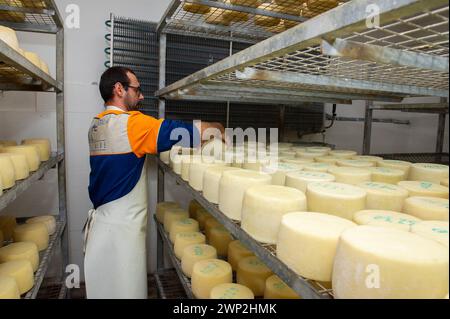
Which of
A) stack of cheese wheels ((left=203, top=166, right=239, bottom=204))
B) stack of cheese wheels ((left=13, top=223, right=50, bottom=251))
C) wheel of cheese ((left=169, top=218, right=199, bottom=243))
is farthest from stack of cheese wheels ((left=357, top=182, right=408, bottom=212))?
stack of cheese wheels ((left=13, top=223, right=50, bottom=251))

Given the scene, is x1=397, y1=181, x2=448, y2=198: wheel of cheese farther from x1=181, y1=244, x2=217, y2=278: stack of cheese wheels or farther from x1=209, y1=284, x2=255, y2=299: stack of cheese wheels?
x1=181, y1=244, x2=217, y2=278: stack of cheese wheels

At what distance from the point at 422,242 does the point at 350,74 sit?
0.77m

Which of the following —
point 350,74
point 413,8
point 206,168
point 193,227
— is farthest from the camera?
point 193,227

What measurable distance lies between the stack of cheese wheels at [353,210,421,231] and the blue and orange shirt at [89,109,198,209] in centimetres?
101

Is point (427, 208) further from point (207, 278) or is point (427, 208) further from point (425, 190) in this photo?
point (207, 278)

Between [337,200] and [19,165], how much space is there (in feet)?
4.62

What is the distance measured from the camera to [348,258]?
61 cm

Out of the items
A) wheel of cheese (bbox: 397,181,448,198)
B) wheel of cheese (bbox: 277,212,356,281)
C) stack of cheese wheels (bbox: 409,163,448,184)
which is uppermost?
stack of cheese wheels (bbox: 409,163,448,184)

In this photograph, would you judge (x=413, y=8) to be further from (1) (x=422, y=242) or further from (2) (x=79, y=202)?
(2) (x=79, y=202)

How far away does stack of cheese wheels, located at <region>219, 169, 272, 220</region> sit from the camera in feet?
3.62

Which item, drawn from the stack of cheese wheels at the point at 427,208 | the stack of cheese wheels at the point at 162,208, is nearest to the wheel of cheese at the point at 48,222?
the stack of cheese wheels at the point at 162,208

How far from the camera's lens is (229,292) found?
121cm

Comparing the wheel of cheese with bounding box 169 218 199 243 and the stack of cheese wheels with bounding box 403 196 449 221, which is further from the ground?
the stack of cheese wheels with bounding box 403 196 449 221
